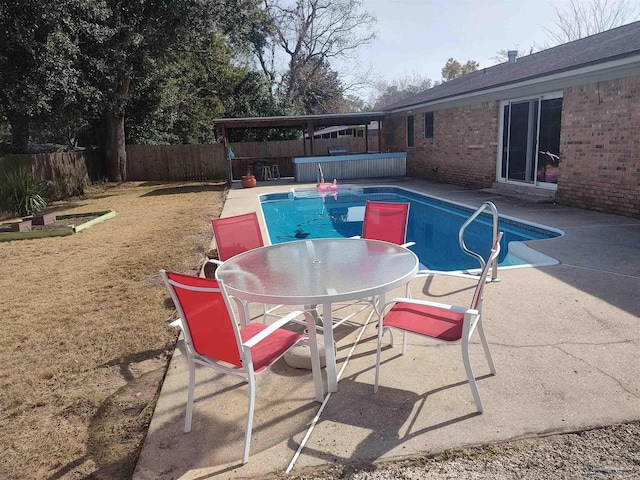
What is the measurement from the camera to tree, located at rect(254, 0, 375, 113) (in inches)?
1199

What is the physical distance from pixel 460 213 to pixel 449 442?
26.7 ft

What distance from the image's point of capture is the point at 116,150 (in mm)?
18875

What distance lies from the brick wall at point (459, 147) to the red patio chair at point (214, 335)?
1121 centimetres

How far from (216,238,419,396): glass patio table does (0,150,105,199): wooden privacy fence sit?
40.0 ft

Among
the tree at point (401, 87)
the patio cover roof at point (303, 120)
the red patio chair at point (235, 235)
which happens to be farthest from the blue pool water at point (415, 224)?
the tree at point (401, 87)

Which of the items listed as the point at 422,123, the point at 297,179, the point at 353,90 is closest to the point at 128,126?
the point at 297,179

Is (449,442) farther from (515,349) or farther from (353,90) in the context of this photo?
(353,90)

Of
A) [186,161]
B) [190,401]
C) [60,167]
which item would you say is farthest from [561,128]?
[186,161]

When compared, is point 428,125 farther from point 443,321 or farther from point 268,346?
point 268,346

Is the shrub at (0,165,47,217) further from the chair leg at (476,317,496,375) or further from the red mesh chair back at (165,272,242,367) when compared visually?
the chair leg at (476,317,496,375)

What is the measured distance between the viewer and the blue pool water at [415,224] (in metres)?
7.35

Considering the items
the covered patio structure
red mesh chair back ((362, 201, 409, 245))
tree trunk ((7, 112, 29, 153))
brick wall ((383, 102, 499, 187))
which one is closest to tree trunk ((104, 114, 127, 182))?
tree trunk ((7, 112, 29, 153))

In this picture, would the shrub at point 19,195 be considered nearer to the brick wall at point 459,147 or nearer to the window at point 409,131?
the brick wall at point 459,147

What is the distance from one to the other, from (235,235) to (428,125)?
13.3 metres
